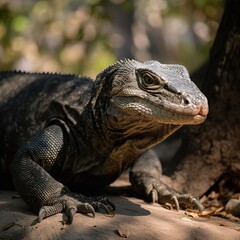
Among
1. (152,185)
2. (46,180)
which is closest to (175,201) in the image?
(152,185)

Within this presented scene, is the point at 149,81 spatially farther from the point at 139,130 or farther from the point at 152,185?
the point at 152,185

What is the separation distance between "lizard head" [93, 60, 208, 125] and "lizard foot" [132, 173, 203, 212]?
135 cm

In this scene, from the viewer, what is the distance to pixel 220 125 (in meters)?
7.96

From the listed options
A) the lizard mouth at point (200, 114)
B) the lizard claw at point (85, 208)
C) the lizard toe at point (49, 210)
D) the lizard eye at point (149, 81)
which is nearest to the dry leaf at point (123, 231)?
the lizard claw at point (85, 208)

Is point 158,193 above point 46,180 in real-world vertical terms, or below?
below

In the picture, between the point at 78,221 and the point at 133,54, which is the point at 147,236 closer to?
the point at 78,221

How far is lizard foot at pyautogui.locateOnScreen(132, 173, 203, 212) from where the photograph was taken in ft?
22.6

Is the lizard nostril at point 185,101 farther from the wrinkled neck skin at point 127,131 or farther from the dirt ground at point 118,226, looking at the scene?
the dirt ground at point 118,226

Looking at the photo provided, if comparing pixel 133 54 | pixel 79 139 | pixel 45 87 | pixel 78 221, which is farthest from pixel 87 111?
pixel 133 54

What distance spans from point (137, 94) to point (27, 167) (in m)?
1.71

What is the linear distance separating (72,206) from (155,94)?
5.22ft

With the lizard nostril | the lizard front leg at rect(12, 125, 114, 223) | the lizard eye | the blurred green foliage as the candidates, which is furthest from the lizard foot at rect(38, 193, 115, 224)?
the blurred green foliage

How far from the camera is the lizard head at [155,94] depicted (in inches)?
221

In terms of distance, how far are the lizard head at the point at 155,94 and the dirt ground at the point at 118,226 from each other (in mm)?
1152
